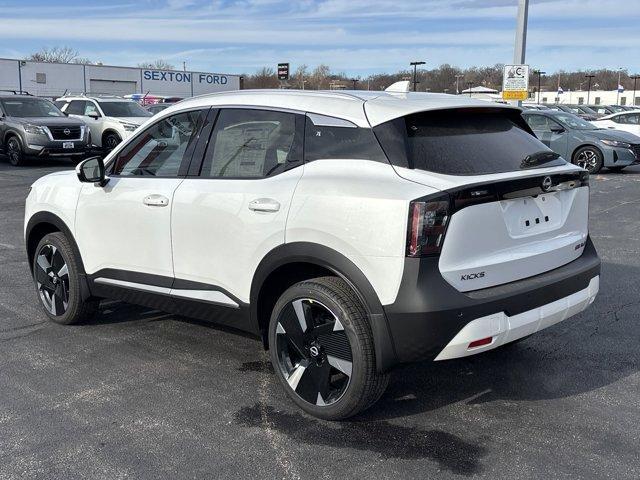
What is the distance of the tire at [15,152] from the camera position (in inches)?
678

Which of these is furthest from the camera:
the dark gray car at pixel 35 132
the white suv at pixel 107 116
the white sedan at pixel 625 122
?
the white sedan at pixel 625 122

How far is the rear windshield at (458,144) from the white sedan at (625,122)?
61.6 ft

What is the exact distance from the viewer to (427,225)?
301 cm

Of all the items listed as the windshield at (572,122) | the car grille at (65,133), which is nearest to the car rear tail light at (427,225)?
the windshield at (572,122)

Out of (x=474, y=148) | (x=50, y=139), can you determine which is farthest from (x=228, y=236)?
(x=50, y=139)

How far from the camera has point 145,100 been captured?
38.1 meters

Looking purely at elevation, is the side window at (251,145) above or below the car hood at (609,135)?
above

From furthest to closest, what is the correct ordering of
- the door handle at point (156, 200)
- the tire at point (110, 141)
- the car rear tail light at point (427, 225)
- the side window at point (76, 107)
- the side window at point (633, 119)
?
the side window at point (633, 119) < the side window at point (76, 107) < the tire at point (110, 141) < the door handle at point (156, 200) < the car rear tail light at point (427, 225)

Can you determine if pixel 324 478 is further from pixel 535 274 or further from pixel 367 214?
pixel 535 274

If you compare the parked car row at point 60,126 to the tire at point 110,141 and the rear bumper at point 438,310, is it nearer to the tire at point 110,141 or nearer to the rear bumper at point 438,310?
the tire at point 110,141

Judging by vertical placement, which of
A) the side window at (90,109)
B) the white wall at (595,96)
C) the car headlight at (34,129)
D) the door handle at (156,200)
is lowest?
the car headlight at (34,129)

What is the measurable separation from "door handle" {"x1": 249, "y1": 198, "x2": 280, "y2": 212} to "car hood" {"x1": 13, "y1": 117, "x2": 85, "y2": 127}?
15.5 m

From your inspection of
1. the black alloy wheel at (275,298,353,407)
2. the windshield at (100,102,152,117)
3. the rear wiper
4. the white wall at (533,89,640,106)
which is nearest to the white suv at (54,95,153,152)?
the windshield at (100,102,152,117)

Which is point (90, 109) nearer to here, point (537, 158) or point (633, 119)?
point (633, 119)
